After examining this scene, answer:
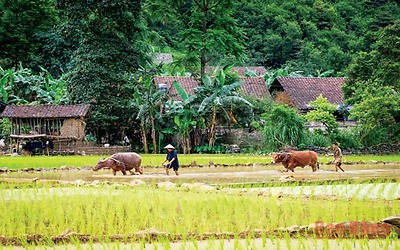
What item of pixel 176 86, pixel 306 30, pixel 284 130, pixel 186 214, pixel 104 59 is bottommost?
pixel 186 214

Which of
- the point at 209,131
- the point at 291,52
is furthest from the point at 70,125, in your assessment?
the point at 291,52

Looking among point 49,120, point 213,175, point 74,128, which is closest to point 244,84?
point 74,128

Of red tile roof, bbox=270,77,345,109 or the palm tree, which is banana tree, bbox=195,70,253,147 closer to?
the palm tree

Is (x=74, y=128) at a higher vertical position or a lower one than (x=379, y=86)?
lower

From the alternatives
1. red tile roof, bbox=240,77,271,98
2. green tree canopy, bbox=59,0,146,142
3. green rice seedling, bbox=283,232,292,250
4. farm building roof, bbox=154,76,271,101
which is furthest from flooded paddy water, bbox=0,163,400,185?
farm building roof, bbox=154,76,271,101

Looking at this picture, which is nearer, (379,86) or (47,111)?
Result: (47,111)

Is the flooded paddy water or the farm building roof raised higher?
the farm building roof

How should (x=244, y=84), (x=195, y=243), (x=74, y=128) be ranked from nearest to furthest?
(x=195, y=243) < (x=74, y=128) < (x=244, y=84)

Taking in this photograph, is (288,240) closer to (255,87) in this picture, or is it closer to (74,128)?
(74,128)

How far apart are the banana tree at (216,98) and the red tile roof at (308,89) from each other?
6802 millimetres

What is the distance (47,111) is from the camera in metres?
28.9

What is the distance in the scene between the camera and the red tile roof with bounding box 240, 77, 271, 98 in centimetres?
3606

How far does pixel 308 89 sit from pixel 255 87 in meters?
3.19

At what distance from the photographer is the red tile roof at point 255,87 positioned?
36062 mm
